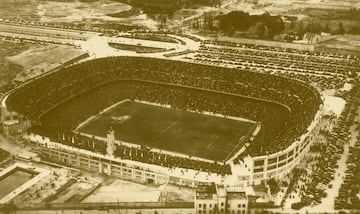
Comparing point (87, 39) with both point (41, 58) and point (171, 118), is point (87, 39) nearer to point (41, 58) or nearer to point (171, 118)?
point (41, 58)

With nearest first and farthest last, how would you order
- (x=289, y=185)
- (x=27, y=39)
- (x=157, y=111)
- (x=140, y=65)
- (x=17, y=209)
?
(x=17, y=209)
(x=289, y=185)
(x=157, y=111)
(x=140, y=65)
(x=27, y=39)

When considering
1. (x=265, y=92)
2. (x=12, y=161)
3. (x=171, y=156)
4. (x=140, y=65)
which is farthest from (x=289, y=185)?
(x=140, y=65)

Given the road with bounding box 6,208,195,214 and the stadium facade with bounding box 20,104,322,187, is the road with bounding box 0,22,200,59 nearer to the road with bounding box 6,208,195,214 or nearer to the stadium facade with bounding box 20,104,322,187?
the stadium facade with bounding box 20,104,322,187

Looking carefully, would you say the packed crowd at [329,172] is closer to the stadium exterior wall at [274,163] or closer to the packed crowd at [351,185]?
the packed crowd at [351,185]

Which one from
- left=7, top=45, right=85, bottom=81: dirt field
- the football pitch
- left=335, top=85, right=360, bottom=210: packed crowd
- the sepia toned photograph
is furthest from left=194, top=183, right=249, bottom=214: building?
left=7, top=45, right=85, bottom=81: dirt field

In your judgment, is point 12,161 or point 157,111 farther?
point 157,111

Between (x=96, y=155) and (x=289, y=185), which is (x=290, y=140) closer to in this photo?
(x=289, y=185)

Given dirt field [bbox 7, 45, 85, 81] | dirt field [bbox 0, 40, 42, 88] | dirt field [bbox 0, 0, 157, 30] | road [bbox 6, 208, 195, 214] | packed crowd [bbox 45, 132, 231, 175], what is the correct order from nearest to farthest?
road [bbox 6, 208, 195, 214]
packed crowd [bbox 45, 132, 231, 175]
dirt field [bbox 0, 40, 42, 88]
dirt field [bbox 7, 45, 85, 81]
dirt field [bbox 0, 0, 157, 30]

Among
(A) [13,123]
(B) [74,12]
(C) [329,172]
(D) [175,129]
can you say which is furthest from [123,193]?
(B) [74,12]
